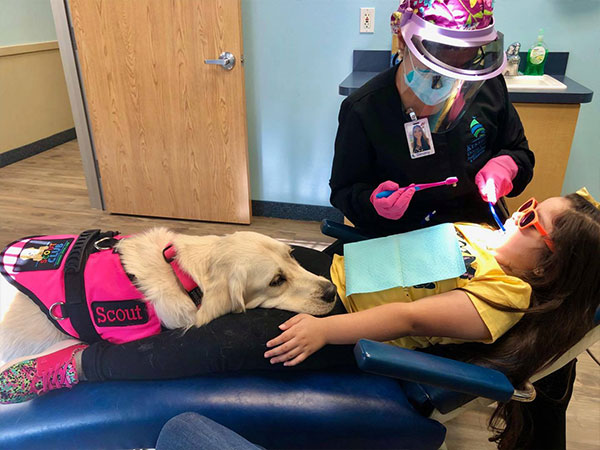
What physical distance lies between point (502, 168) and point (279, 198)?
5.92 ft

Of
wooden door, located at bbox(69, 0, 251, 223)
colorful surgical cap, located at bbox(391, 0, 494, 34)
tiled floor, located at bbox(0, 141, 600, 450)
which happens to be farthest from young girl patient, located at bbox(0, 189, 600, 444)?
wooden door, located at bbox(69, 0, 251, 223)

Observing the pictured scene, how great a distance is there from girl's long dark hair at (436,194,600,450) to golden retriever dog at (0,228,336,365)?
47cm

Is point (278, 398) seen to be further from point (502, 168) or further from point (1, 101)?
point (1, 101)

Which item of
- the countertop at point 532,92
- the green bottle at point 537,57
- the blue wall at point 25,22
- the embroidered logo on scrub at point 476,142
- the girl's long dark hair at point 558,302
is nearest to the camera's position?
the girl's long dark hair at point 558,302

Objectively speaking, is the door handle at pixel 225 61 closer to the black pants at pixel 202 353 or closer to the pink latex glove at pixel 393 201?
the pink latex glove at pixel 393 201

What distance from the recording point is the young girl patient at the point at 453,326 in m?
1.01

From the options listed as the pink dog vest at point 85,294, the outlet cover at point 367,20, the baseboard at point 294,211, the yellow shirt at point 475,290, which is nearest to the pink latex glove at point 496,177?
the yellow shirt at point 475,290

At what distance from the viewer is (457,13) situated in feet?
3.40

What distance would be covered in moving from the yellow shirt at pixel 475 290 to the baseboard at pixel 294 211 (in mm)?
1500

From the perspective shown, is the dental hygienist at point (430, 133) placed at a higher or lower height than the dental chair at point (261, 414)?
higher

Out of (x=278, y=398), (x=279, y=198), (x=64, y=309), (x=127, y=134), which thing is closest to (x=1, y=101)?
(x=127, y=134)

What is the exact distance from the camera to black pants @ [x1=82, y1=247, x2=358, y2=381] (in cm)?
109

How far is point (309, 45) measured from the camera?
2469 millimetres

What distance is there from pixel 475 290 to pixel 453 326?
0.34 ft
